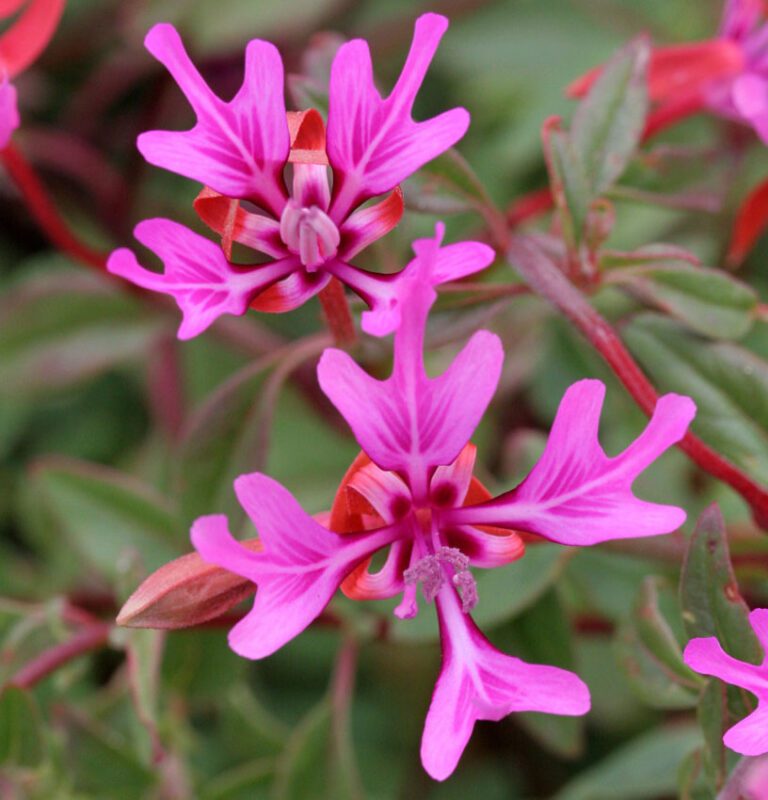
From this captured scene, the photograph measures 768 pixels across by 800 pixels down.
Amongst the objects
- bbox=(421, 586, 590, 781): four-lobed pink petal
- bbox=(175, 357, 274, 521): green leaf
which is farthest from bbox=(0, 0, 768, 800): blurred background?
bbox=(421, 586, 590, 781): four-lobed pink petal

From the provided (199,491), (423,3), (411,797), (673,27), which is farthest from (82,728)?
(673,27)

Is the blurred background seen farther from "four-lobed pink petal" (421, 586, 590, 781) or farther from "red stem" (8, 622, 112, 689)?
"four-lobed pink petal" (421, 586, 590, 781)

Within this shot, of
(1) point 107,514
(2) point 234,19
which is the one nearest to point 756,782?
(1) point 107,514

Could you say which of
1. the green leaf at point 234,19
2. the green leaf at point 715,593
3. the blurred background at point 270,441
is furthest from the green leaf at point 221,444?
the green leaf at point 234,19

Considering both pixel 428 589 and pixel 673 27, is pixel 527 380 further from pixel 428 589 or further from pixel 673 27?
pixel 428 589

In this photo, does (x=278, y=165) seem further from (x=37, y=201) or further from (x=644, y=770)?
(x=644, y=770)
